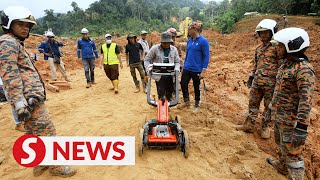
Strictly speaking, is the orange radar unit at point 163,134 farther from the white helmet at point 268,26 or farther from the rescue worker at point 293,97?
the white helmet at point 268,26

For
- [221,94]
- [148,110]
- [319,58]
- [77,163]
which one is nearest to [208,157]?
[77,163]

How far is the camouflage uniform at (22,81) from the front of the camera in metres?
2.66

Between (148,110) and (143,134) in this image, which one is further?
(148,110)

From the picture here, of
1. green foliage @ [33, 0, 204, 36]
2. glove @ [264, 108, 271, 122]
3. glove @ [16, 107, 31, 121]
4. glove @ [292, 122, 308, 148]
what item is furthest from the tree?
glove @ [16, 107, 31, 121]

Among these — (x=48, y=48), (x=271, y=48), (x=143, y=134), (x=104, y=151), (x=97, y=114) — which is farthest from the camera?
(x=48, y=48)

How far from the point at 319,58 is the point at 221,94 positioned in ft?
17.2

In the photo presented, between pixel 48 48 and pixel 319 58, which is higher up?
pixel 48 48

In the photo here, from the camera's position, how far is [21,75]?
285cm

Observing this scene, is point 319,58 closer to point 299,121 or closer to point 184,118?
point 184,118

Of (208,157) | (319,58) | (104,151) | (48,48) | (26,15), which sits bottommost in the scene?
(208,157)

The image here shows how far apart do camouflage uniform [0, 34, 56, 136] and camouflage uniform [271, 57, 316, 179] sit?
9.91 ft

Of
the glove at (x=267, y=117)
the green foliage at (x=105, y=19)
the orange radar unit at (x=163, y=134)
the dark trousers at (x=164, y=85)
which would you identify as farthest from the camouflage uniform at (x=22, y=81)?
the green foliage at (x=105, y=19)

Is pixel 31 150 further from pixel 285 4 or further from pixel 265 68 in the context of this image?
pixel 285 4

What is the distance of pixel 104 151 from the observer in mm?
3334
